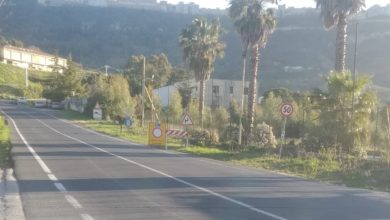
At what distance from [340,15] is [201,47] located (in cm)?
2427

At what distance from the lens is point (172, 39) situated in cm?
15738

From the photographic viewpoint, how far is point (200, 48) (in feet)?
Result: 195

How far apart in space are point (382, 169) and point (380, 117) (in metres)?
12.9

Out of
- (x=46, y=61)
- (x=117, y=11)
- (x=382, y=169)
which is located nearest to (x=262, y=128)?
(x=382, y=169)

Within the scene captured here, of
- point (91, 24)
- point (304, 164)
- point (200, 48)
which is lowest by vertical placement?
point (304, 164)

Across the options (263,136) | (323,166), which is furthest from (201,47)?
(323,166)

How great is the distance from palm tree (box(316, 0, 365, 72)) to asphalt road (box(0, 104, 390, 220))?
15653 millimetres

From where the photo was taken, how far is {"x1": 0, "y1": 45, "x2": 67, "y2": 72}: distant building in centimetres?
16875

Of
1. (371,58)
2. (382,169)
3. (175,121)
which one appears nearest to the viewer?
(382,169)

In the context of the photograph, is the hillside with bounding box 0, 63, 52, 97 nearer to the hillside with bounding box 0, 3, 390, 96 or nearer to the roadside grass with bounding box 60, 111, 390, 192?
the hillside with bounding box 0, 3, 390, 96

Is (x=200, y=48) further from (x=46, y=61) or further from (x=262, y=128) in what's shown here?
(x=46, y=61)

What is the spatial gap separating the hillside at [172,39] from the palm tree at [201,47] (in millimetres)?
31820

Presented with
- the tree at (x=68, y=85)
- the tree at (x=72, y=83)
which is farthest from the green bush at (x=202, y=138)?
the tree at (x=72, y=83)

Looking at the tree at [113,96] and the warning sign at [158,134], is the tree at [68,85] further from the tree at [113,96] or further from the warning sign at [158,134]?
the warning sign at [158,134]
